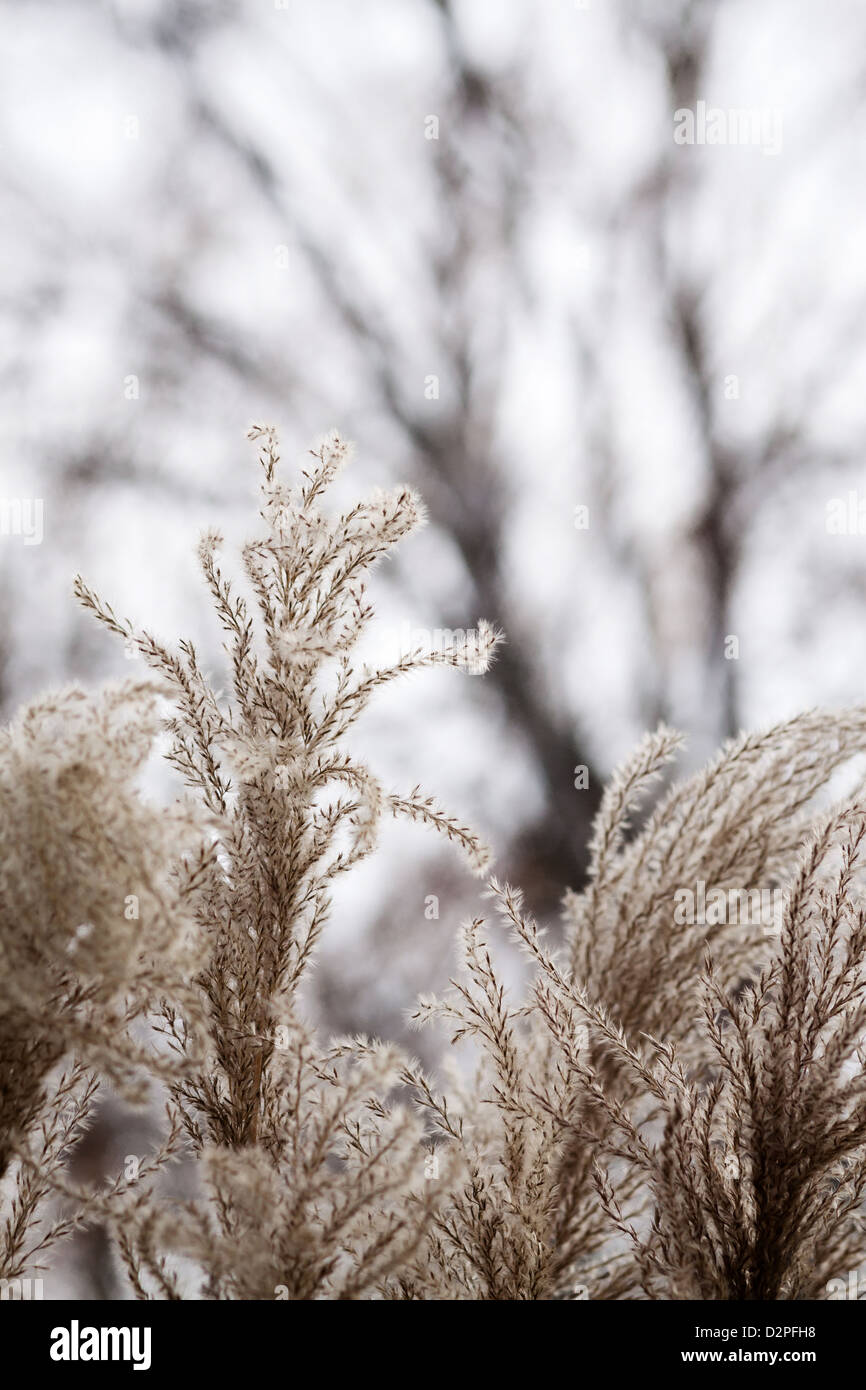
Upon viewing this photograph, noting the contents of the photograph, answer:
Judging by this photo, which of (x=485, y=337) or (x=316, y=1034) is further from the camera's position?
(x=485, y=337)

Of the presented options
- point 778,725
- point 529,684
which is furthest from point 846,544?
point 778,725

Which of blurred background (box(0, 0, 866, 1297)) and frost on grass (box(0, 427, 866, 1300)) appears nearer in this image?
frost on grass (box(0, 427, 866, 1300))

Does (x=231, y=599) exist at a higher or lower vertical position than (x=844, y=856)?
higher

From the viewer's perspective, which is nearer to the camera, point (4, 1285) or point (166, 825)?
point (166, 825)

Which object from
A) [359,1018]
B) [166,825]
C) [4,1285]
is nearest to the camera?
[166,825]

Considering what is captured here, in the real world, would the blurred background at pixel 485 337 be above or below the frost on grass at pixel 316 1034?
above

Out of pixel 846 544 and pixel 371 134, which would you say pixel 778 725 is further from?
pixel 371 134

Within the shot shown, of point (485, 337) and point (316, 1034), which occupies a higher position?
point (485, 337)

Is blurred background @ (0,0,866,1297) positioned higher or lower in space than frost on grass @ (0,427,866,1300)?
higher
